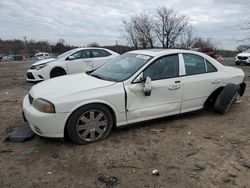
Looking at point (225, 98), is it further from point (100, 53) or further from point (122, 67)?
point (100, 53)

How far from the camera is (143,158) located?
11.9 feet

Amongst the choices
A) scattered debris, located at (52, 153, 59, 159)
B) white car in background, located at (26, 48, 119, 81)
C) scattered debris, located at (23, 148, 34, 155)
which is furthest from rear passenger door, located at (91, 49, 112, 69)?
scattered debris, located at (52, 153, 59, 159)

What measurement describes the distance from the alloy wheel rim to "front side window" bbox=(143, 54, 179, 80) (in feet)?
3.58

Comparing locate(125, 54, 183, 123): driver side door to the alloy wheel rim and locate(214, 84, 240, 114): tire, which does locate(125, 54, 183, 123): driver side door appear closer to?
the alloy wheel rim

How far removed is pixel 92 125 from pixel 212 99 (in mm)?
2828

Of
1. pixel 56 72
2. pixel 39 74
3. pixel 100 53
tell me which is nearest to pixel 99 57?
pixel 100 53

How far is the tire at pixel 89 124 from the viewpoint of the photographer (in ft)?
12.8

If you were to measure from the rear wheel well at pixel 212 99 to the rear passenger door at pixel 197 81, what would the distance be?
0.13 m

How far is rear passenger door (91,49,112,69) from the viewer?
412 inches

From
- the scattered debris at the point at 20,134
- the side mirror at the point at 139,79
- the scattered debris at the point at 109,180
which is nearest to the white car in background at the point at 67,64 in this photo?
the scattered debris at the point at 20,134

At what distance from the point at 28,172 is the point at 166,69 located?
2925 mm

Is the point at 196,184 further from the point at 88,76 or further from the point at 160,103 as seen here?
the point at 88,76

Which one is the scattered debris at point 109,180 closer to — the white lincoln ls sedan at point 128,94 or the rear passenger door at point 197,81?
the white lincoln ls sedan at point 128,94

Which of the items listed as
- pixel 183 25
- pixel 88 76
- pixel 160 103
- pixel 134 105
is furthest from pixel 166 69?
pixel 183 25
